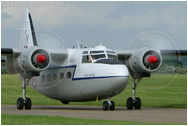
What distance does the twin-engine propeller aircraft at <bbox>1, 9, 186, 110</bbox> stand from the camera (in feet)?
79.3

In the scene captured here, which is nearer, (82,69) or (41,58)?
(82,69)

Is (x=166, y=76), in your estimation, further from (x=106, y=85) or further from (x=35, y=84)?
(x=35, y=84)

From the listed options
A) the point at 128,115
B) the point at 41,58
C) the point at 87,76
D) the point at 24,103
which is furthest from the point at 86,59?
the point at 128,115

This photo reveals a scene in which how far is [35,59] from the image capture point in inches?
1013

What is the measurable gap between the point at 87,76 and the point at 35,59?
10.1 ft

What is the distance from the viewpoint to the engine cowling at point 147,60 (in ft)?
88.5

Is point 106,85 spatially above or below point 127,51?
below

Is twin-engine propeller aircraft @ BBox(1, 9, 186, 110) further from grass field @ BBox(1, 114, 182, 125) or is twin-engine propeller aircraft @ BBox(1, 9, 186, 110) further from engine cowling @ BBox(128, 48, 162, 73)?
grass field @ BBox(1, 114, 182, 125)

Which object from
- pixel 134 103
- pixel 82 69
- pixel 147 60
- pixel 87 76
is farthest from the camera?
pixel 134 103

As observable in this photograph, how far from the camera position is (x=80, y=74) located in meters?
25.5

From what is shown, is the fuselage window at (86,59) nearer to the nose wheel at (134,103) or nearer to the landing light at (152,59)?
the landing light at (152,59)

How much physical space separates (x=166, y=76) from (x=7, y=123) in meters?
14.2

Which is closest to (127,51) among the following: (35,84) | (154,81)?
(154,81)

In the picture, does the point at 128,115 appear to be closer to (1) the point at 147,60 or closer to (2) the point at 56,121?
(2) the point at 56,121
